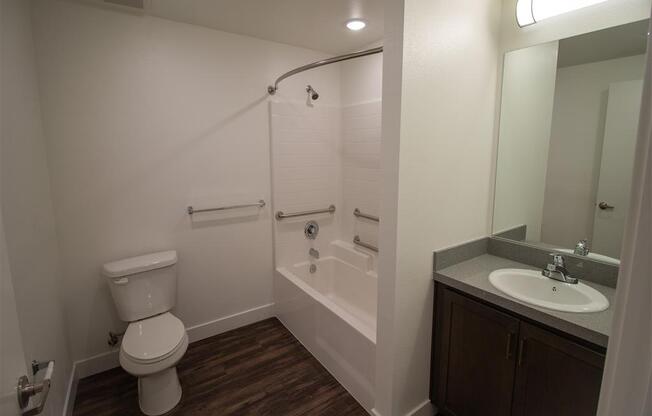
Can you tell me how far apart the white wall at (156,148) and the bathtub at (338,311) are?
37cm

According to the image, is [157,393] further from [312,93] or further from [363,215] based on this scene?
[312,93]

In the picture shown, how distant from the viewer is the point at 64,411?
1715 mm

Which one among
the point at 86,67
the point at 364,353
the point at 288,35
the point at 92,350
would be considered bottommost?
the point at 92,350

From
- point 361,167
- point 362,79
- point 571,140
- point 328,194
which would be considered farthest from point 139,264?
point 571,140

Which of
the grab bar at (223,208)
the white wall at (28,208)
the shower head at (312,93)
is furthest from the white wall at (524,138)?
the white wall at (28,208)

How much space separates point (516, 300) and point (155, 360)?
1.88 meters

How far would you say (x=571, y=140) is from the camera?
1632 millimetres

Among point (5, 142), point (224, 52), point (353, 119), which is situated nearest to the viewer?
point (5, 142)

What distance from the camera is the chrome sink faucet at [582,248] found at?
155 centimetres

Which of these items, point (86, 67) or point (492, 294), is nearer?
point (492, 294)

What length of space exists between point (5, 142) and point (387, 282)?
1731mm

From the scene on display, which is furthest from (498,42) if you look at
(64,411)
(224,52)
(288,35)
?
(64,411)

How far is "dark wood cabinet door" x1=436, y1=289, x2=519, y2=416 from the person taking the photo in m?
1.40

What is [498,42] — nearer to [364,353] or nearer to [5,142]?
[364,353]
